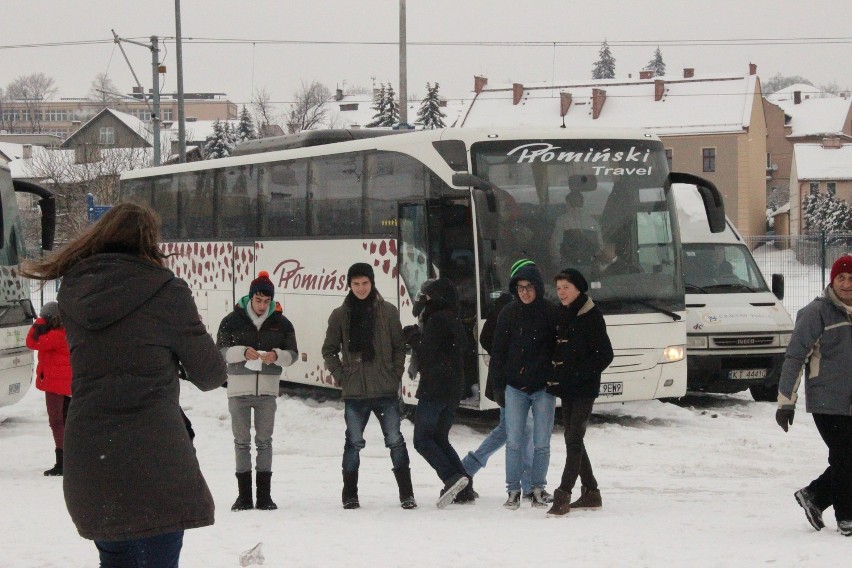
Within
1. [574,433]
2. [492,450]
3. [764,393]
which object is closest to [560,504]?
[574,433]

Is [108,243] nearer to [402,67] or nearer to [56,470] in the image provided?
[56,470]

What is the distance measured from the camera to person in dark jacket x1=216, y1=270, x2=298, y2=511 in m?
9.03

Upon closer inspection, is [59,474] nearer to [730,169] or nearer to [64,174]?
[64,174]

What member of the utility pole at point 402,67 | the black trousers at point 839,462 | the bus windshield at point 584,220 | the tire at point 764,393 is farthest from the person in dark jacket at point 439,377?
the utility pole at point 402,67

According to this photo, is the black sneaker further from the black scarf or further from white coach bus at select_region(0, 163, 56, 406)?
white coach bus at select_region(0, 163, 56, 406)

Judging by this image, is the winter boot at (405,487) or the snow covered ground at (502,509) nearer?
the snow covered ground at (502,509)

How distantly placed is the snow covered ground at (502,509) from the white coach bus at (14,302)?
68 cm

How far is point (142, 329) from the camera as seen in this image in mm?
4375

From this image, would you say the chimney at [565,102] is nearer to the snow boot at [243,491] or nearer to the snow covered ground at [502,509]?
the snow covered ground at [502,509]

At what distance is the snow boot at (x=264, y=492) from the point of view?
354 inches

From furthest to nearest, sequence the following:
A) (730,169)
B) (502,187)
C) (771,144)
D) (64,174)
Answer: (771,144)
(730,169)
(64,174)
(502,187)

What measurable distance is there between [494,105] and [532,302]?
7086cm

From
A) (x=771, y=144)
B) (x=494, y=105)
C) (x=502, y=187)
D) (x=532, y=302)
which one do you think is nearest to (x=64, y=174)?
(x=494, y=105)

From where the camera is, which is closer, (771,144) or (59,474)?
(59,474)
